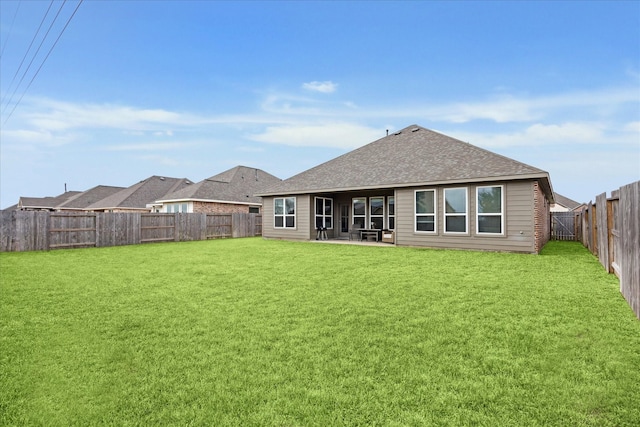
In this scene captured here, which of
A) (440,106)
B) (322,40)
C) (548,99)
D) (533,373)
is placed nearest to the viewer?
(533,373)

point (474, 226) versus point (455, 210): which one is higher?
point (455, 210)

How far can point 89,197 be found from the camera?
134ft

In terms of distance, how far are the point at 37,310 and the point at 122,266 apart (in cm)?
502

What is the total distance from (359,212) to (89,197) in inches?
1520

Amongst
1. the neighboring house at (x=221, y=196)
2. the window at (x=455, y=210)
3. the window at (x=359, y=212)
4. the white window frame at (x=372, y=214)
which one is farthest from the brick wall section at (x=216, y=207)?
the window at (x=455, y=210)

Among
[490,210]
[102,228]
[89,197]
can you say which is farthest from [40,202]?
[490,210]

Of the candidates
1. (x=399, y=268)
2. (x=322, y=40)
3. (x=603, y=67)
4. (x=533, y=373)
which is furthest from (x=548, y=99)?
(x=533, y=373)

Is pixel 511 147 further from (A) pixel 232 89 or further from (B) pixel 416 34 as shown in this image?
(A) pixel 232 89

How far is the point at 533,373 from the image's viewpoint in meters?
3.07

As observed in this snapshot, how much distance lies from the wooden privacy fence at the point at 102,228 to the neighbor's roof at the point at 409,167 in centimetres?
497

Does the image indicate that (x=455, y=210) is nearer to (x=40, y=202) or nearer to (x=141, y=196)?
(x=141, y=196)

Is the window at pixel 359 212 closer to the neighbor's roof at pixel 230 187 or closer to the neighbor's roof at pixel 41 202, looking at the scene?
the neighbor's roof at pixel 230 187

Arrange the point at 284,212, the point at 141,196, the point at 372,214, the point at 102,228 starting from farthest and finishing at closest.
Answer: the point at 141,196 < the point at 284,212 < the point at 372,214 < the point at 102,228

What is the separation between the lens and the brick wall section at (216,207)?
26672mm
